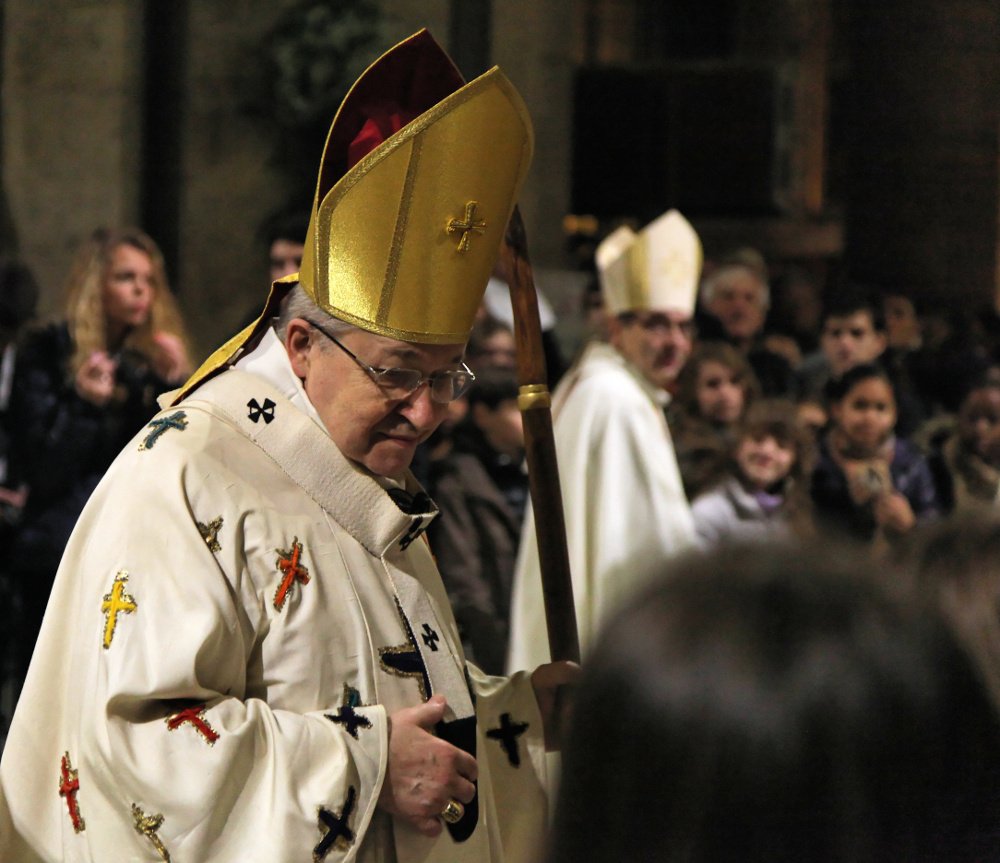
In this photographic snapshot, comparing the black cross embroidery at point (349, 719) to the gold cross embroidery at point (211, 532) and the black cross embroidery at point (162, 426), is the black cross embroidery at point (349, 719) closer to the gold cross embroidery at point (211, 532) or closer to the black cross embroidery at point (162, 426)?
the gold cross embroidery at point (211, 532)

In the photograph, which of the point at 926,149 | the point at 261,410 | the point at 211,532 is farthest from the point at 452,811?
the point at 926,149

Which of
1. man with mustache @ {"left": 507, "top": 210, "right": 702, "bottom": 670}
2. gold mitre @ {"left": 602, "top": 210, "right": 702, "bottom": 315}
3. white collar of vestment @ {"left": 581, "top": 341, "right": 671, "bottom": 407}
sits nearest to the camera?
man with mustache @ {"left": 507, "top": 210, "right": 702, "bottom": 670}

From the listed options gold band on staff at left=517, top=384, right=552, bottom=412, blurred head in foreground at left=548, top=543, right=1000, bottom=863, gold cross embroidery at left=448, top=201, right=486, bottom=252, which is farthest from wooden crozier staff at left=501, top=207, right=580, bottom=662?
blurred head in foreground at left=548, top=543, right=1000, bottom=863

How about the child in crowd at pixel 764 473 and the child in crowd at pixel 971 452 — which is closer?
the child in crowd at pixel 764 473

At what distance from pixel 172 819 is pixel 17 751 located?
1.07 feet

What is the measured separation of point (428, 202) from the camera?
110 inches

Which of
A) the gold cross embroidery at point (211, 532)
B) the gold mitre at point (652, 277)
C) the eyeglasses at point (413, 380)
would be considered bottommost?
the gold mitre at point (652, 277)

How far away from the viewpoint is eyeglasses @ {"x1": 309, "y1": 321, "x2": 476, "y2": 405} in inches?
105

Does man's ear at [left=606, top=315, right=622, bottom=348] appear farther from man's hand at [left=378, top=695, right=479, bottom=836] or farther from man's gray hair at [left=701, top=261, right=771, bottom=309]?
man's hand at [left=378, top=695, right=479, bottom=836]

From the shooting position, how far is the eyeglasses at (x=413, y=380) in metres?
2.66

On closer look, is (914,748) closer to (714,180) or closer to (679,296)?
(679,296)

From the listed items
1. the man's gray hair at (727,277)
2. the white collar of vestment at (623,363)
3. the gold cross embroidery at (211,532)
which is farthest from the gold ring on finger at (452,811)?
the man's gray hair at (727,277)

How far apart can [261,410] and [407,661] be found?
430 mm

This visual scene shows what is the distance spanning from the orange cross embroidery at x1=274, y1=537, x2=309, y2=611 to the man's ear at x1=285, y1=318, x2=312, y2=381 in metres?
0.30
